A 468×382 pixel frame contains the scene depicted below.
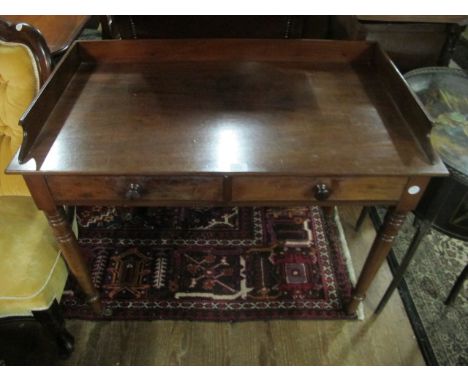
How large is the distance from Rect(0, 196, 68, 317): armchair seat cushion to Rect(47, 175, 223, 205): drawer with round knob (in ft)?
0.85

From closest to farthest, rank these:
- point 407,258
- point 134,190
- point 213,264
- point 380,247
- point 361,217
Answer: point 134,190
point 380,247
point 407,258
point 213,264
point 361,217

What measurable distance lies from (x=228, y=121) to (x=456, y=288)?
120 cm

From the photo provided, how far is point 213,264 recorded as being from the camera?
1719 mm

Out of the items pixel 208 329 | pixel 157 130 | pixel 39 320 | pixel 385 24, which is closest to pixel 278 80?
pixel 157 130

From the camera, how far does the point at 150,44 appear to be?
52.2 inches

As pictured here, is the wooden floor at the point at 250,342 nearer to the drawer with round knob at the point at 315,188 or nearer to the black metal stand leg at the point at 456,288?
the black metal stand leg at the point at 456,288

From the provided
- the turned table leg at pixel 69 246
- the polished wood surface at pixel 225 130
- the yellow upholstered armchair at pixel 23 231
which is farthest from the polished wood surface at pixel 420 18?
the turned table leg at pixel 69 246

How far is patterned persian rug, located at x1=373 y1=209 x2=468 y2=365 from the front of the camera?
1.46 m

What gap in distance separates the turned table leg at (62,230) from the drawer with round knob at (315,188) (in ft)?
1.71

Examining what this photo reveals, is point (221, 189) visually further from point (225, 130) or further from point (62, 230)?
point (62, 230)

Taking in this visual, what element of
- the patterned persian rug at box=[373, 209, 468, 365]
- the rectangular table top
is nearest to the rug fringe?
the patterned persian rug at box=[373, 209, 468, 365]

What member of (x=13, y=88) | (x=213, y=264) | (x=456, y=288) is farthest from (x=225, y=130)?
(x=456, y=288)

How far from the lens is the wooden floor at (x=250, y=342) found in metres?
1.44

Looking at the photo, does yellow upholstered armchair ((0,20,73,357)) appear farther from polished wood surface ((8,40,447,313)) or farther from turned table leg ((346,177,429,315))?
turned table leg ((346,177,429,315))
